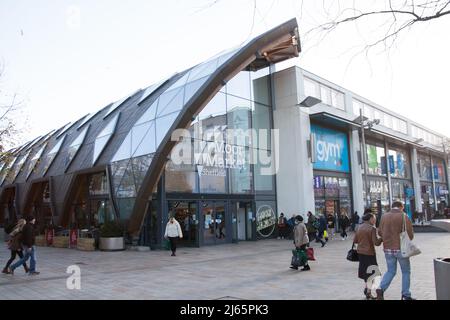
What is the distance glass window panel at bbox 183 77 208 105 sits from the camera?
19439mm

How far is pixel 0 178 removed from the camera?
3503cm

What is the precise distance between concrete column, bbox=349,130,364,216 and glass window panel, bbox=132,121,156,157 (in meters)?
16.6

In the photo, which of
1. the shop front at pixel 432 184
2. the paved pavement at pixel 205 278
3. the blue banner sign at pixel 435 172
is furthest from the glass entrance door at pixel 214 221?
the blue banner sign at pixel 435 172

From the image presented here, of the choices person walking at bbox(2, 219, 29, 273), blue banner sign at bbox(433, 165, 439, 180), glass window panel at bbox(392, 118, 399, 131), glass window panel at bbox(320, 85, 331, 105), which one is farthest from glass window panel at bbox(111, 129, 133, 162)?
blue banner sign at bbox(433, 165, 439, 180)

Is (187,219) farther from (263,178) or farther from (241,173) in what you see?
(263,178)

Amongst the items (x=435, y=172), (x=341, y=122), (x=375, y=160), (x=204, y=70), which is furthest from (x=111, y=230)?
(x=435, y=172)

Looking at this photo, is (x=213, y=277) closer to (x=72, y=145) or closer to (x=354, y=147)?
(x=72, y=145)

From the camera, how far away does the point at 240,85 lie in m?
24.0

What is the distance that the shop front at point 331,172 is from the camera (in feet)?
89.6

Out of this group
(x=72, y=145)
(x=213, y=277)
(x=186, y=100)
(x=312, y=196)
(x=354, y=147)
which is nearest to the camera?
(x=213, y=277)

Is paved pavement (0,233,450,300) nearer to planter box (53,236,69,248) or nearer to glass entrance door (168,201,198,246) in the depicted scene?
glass entrance door (168,201,198,246)

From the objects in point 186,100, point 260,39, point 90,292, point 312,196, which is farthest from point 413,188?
point 90,292

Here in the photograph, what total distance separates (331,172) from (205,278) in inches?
781

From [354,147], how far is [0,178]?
93.5 feet
